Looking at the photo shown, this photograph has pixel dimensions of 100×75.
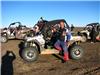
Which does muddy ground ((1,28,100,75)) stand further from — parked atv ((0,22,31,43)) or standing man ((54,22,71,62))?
parked atv ((0,22,31,43))

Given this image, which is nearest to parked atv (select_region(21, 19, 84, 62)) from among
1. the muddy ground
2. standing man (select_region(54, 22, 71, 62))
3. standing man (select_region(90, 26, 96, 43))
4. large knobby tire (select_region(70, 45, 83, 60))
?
large knobby tire (select_region(70, 45, 83, 60))

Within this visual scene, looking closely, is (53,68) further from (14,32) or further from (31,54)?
(14,32)

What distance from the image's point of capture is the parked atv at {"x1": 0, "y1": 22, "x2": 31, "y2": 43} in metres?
19.9

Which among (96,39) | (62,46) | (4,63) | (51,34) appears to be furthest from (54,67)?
(96,39)

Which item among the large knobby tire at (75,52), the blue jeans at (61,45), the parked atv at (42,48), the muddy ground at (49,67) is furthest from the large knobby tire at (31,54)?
the large knobby tire at (75,52)

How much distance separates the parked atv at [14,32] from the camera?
19.9 m

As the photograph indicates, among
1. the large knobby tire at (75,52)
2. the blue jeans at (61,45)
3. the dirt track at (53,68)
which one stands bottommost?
the dirt track at (53,68)

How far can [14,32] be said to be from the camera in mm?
20297

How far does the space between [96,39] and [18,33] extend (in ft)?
19.7

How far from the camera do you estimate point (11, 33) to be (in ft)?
66.5

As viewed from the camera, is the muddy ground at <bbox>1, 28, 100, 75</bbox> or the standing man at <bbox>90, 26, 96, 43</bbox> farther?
the standing man at <bbox>90, 26, 96, 43</bbox>

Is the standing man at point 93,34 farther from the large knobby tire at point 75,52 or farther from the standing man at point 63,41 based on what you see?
the standing man at point 63,41

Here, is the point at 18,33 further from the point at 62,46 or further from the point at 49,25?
the point at 62,46

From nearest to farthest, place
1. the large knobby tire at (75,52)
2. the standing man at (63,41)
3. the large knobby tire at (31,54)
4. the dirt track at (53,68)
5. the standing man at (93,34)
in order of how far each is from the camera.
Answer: the dirt track at (53,68)
the standing man at (63,41)
the large knobby tire at (31,54)
the large knobby tire at (75,52)
the standing man at (93,34)
